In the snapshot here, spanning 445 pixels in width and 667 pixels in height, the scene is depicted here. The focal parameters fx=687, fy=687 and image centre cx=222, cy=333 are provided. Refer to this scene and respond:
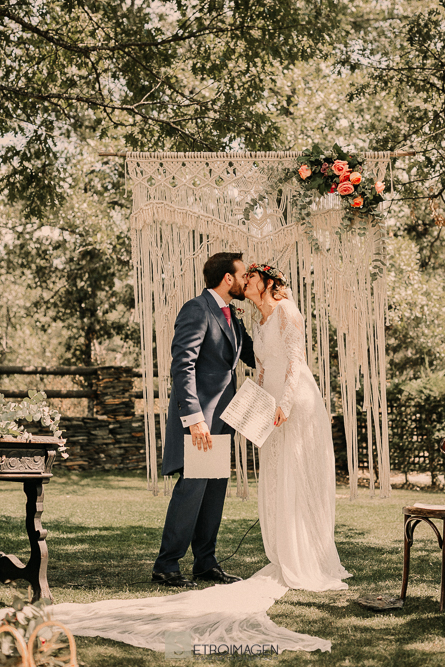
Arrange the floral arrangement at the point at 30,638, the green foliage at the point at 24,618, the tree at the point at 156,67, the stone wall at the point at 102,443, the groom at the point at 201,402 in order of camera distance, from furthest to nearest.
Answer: the stone wall at the point at 102,443, the tree at the point at 156,67, the groom at the point at 201,402, the green foliage at the point at 24,618, the floral arrangement at the point at 30,638

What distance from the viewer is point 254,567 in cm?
397

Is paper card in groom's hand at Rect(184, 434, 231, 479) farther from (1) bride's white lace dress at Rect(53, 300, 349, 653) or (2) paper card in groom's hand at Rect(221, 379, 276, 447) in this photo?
(1) bride's white lace dress at Rect(53, 300, 349, 653)

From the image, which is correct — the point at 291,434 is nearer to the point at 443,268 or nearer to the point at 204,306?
the point at 204,306

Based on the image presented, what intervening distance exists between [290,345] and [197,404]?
1.99 ft

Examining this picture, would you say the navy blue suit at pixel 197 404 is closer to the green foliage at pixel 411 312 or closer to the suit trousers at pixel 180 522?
the suit trousers at pixel 180 522

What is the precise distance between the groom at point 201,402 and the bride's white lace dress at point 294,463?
8.7 inches

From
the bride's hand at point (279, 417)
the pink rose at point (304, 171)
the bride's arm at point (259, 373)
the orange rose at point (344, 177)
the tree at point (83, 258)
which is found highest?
the tree at point (83, 258)

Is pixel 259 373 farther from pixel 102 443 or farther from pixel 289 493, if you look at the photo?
pixel 102 443

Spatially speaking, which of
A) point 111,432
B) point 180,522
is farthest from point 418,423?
point 180,522

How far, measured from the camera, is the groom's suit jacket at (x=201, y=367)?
140 inches

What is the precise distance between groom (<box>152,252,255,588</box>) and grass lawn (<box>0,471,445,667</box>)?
9.4 inches

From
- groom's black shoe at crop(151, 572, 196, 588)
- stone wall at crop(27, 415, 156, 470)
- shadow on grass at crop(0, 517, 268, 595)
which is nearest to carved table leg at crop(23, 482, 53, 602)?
shadow on grass at crop(0, 517, 268, 595)

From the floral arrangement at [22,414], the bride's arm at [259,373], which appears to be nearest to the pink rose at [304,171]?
the bride's arm at [259,373]

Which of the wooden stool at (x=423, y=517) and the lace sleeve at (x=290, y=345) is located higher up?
the lace sleeve at (x=290, y=345)
